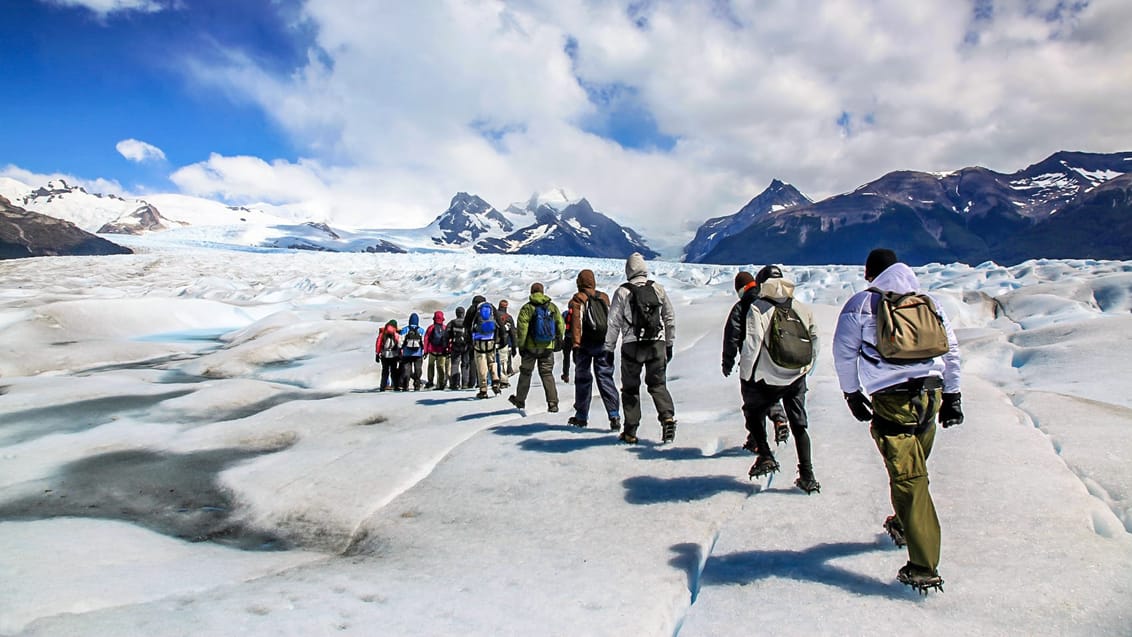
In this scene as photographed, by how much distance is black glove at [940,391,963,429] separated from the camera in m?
3.95

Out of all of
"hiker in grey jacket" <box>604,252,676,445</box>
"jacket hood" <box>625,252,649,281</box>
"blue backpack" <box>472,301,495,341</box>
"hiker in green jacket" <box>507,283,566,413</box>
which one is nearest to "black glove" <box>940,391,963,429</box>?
"hiker in grey jacket" <box>604,252,676,445</box>

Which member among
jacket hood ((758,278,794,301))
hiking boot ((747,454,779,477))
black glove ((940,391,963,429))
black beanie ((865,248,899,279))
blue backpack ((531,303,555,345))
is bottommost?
hiking boot ((747,454,779,477))

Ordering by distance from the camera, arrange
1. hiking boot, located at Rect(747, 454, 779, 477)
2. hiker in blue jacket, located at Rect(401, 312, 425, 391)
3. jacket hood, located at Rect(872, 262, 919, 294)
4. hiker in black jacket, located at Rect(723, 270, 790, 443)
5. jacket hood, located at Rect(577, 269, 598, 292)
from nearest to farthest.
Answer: jacket hood, located at Rect(872, 262, 919, 294) < hiking boot, located at Rect(747, 454, 779, 477) < hiker in black jacket, located at Rect(723, 270, 790, 443) < jacket hood, located at Rect(577, 269, 598, 292) < hiker in blue jacket, located at Rect(401, 312, 425, 391)

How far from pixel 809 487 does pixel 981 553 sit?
1.43 m

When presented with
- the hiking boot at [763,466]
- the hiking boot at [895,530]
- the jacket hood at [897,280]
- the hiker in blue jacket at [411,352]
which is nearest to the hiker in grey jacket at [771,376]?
the hiking boot at [763,466]

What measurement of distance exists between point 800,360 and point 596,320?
3.01 m

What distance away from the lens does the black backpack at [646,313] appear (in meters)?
6.86

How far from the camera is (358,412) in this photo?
10812 millimetres

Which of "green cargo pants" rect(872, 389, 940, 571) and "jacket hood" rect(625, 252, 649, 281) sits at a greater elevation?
"jacket hood" rect(625, 252, 649, 281)

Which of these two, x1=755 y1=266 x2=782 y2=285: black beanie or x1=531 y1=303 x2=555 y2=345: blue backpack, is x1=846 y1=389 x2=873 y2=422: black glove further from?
x1=531 y1=303 x2=555 y2=345: blue backpack

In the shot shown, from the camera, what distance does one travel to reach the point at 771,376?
542 centimetres

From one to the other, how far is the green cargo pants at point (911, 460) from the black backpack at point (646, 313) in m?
3.14

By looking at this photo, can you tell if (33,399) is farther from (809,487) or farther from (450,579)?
(809,487)

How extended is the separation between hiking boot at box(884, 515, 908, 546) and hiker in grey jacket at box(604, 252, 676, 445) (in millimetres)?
2860
